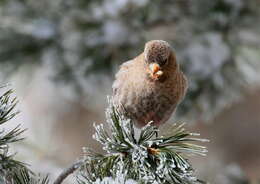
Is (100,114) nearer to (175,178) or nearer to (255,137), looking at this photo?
(255,137)


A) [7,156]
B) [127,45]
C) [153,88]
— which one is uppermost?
[127,45]

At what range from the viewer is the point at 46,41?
3.09 meters

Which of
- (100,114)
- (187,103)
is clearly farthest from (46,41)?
(100,114)

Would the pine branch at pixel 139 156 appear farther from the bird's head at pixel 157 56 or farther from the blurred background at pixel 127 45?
the blurred background at pixel 127 45

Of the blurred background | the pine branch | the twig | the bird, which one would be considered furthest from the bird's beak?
the blurred background

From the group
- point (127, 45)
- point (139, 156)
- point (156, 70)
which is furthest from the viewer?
point (127, 45)

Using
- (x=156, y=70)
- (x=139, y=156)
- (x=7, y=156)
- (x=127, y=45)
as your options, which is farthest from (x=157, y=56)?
(x=127, y=45)

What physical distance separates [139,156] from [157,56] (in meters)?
0.44

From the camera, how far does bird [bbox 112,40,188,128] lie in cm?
162

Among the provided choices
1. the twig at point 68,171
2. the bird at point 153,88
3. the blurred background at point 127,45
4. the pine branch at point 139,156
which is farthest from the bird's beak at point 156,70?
the blurred background at point 127,45

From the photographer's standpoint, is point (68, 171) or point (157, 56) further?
point (157, 56)

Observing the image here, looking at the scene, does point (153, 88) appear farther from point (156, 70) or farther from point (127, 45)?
point (127, 45)

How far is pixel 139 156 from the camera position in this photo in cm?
126

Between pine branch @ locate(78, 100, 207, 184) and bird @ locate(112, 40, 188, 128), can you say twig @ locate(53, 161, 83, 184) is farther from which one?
bird @ locate(112, 40, 188, 128)
